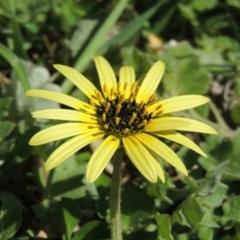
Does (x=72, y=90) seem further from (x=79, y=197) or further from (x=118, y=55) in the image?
(x=79, y=197)

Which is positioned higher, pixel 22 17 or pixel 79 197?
pixel 22 17

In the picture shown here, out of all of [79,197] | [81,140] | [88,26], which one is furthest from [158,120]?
[88,26]

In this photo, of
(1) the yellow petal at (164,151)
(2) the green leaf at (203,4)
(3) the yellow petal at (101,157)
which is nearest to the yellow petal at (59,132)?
(3) the yellow petal at (101,157)

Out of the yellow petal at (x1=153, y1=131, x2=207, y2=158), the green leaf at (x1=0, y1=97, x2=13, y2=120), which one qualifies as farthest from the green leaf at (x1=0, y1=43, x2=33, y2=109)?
the yellow petal at (x1=153, y1=131, x2=207, y2=158)

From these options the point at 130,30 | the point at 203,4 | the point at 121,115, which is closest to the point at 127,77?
the point at 121,115

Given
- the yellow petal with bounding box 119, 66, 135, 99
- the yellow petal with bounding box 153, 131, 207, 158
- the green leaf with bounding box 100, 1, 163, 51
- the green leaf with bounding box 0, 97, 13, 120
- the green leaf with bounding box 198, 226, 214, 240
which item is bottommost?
the green leaf with bounding box 198, 226, 214, 240

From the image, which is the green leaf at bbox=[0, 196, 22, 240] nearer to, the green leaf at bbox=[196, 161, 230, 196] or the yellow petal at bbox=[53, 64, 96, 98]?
the yellow petal at bbox=[53, 64, 96, 98]
